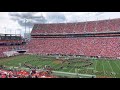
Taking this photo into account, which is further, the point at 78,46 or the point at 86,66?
the point at 78,46

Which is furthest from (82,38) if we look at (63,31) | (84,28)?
(63,31)

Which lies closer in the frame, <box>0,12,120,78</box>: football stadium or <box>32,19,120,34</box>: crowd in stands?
<box>0,12,120,78</box>: football stadium

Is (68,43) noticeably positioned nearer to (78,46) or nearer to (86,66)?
A: (78,46)

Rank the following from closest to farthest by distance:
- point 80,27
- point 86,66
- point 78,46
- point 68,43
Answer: point 86,66 < point 78,46 < point 68,43 < point 80,27

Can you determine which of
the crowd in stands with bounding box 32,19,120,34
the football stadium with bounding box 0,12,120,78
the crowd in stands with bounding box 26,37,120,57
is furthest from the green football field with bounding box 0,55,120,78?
the crowd in stands with bounding box 32,19,120,34

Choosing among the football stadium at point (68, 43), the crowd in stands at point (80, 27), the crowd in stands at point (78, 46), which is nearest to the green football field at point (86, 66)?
the football stadium at point (68, 43)

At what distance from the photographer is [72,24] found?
3325 centimetres

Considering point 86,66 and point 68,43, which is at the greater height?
point 68,43

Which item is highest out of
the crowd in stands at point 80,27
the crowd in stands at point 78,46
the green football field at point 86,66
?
the crowd in stands at point 80,27

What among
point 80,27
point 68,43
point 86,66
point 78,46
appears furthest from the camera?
point 80,27

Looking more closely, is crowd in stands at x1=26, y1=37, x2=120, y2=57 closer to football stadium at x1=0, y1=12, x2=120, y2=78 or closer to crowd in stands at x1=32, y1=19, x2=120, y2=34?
football stadium at x1=0, y1=12, x2=120, y2=78

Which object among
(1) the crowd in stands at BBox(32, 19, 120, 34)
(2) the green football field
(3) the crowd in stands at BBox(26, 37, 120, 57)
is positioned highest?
(1) the crowd in stands at BBox(32, 19, 120, 34)

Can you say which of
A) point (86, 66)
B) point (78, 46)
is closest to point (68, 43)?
point (78, 46)

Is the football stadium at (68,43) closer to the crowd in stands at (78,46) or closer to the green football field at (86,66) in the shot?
the crowd in stands at (78,46)
